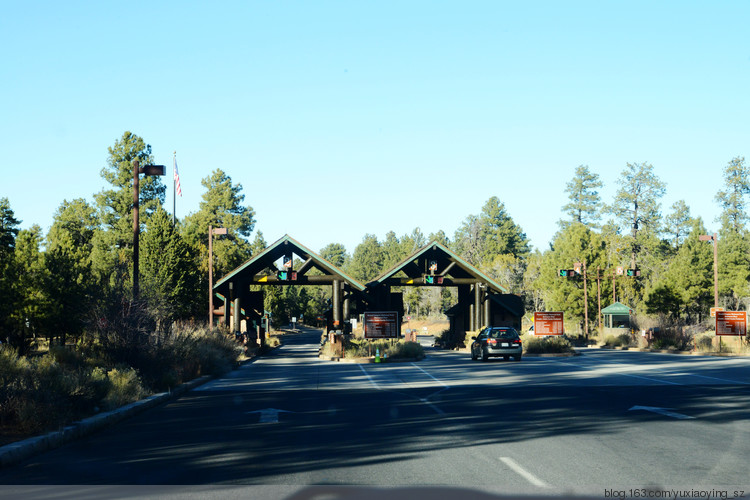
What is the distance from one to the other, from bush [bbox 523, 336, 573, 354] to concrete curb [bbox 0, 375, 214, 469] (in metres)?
30.9

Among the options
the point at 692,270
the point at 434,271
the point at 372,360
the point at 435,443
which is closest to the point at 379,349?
the point at 372,360

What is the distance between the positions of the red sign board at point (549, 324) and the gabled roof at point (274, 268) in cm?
1126

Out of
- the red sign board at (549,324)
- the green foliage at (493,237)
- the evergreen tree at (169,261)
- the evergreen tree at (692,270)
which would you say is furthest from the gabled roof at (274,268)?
the green foliage at (493,237)

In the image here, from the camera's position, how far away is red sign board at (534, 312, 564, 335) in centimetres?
4754

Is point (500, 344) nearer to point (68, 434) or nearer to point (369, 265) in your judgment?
point (68, 434)

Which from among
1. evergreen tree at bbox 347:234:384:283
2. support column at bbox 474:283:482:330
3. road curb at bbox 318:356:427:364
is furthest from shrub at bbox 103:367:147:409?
evergreen tree at bbox 347:234:384:283

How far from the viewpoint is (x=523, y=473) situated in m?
8.59

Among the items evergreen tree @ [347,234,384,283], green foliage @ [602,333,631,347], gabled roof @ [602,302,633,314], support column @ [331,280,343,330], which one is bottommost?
green foliage @ [602,333,631,347]

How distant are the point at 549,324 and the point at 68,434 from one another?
39558 mm

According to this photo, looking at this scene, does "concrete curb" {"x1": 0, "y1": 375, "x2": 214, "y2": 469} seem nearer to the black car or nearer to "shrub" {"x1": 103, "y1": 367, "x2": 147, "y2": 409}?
"shrub" {"x1": 103, "y1": 367, "x2": 147, "y2": 409}

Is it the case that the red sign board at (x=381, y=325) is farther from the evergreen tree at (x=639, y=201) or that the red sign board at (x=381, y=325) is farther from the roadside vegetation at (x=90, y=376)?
the evergreen tree at (x=639, y=201)

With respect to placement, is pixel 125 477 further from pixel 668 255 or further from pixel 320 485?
pixel 668 255

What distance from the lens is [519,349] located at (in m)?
35.8

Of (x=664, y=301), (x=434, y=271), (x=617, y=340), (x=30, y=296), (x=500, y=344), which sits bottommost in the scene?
(x=617, y=340)
